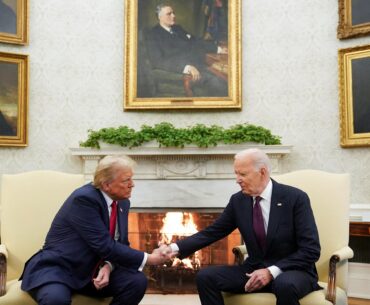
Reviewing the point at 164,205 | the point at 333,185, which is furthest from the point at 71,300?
the point at 164,205

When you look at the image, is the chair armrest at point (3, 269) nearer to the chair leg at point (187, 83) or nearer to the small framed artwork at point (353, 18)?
the chair leg at point (187, 83)

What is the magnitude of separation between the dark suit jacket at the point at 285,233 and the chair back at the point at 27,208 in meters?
1.43

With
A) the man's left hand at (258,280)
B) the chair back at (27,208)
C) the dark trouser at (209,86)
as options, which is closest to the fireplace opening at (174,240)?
the dark trouser at (209,86)

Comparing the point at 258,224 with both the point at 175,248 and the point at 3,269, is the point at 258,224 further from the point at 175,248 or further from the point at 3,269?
the point at 3,269

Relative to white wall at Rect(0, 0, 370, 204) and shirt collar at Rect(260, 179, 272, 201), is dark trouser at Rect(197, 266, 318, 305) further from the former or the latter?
white wall at Rect(0, 0, 370, 204)

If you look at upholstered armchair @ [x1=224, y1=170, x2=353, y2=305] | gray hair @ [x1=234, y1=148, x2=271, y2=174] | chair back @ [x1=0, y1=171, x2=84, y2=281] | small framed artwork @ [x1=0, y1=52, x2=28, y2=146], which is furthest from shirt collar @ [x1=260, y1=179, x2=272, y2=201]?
small framed artwork @ [x1=0, y1=52, x2=28, y2=146]

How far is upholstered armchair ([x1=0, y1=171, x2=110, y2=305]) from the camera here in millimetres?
3559

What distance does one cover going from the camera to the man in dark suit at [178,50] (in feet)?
20.6

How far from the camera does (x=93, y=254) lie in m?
3.08

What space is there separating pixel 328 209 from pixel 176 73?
10.9 feet

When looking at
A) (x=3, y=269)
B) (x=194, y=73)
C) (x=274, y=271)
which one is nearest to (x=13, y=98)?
(x=194, y=73)

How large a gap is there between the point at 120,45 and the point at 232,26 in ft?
4.99

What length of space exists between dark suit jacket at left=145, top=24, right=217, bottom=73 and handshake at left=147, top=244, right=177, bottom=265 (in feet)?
11.3

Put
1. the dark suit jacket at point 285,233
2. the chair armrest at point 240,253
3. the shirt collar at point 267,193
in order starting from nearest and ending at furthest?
the dark suit jacket at point 285,233, the shirt collar at point 267,193, the chair armrest at point 240,253
